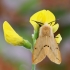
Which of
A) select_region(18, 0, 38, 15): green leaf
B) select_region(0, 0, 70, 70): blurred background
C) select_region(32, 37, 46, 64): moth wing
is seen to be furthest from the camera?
select_region(18, 0, 38, 15): green leaf

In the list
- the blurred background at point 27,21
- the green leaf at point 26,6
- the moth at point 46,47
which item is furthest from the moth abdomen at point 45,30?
the green leaf at point 26,6

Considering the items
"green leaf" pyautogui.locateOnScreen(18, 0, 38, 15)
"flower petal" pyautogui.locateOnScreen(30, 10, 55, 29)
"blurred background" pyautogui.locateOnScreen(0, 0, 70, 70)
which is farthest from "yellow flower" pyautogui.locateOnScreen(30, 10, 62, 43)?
"green leaf" pyautogui.locateOnScreen(18, 0, 38, 15)

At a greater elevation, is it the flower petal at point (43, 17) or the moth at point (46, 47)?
the flower petal at point (43, 17)

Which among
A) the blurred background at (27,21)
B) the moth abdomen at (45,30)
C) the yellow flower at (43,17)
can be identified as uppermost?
the yellow flower at (43,17)

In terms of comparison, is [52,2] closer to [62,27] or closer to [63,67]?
[62,27]

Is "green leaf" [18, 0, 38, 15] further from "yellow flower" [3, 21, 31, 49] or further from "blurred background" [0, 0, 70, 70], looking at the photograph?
"yellow flower" [3, 21, 31, 49]

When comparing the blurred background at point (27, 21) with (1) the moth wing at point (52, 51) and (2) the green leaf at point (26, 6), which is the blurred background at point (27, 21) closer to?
(2) the green leaf at point (26, 6)
